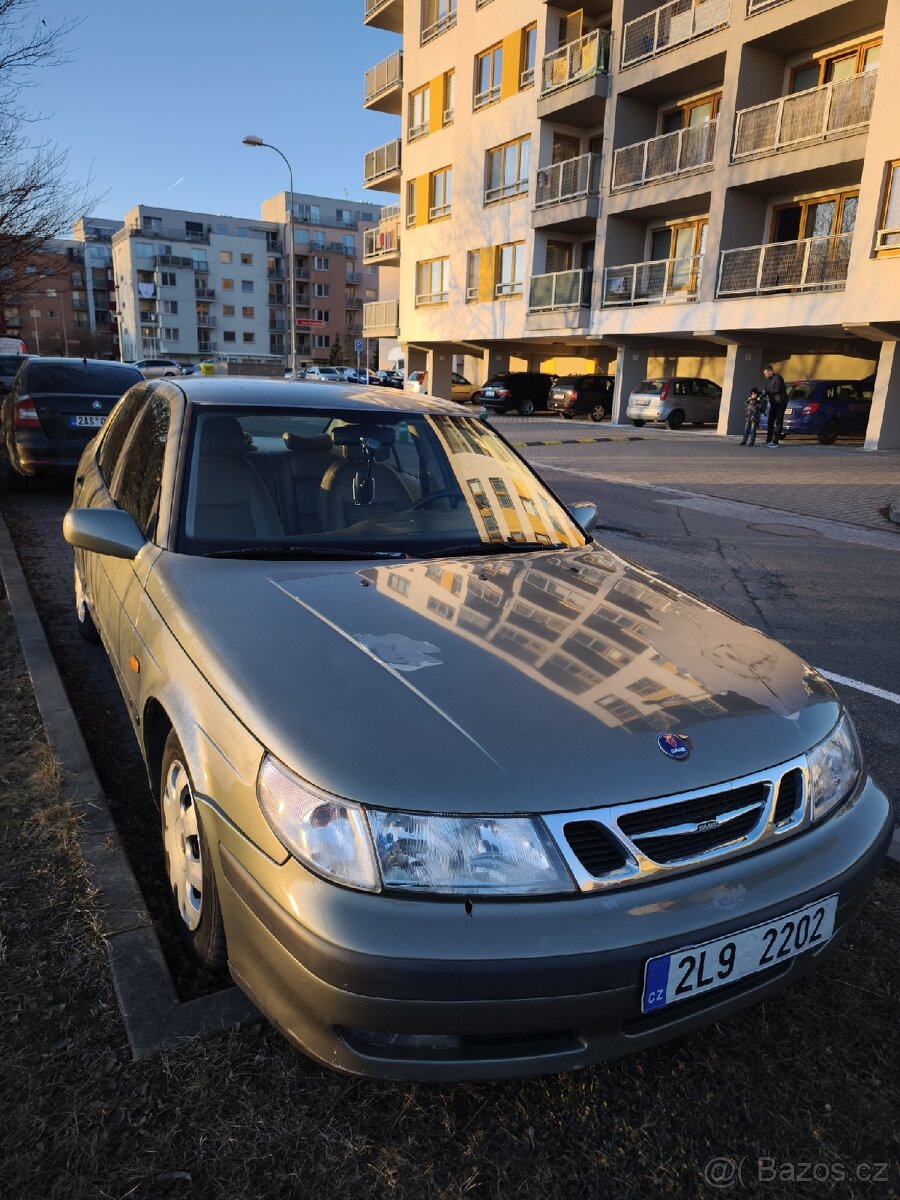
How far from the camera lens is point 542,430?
2439 centimetres

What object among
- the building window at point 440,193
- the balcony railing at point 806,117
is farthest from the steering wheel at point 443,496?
the building window at point 440,193

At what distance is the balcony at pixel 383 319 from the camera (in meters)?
39.2

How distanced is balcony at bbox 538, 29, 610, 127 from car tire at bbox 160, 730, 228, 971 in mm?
28478

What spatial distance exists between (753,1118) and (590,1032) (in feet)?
2.03

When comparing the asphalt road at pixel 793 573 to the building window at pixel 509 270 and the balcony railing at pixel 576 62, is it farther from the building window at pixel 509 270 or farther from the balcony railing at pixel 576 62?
the building window at pixel 509 270

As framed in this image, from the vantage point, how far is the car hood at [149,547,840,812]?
70.2 inches

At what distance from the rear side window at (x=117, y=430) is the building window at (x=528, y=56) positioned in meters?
29.9

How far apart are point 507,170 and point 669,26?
830 cm

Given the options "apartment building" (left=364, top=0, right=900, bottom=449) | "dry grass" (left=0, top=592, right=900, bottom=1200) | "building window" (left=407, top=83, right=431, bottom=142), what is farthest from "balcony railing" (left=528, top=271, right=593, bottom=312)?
"dry grass" (left=0, top=592, right=900, bottom=1200)

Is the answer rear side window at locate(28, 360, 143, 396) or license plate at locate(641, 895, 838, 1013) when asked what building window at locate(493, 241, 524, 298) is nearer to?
rear side window at locate(28, 360, 143, 396)

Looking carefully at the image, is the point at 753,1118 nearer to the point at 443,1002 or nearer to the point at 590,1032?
the point at 590,1032

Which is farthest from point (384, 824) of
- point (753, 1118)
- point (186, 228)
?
point (186, 228)

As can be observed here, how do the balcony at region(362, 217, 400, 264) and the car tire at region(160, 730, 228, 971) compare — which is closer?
the car tire at region(160, 730, 228, 971)

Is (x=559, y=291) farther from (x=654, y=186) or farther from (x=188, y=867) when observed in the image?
(x=188, y=867)
